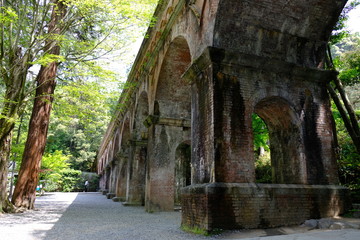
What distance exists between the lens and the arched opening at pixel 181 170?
1350 cm

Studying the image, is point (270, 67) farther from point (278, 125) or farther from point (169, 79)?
point (169, 79)

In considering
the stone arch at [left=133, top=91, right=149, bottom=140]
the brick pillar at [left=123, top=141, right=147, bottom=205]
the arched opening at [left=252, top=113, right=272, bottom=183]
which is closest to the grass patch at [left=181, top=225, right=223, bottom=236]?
the arched opening at [left=252, top=113, right=272, bottom=183]

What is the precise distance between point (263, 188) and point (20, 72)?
27.6 feet

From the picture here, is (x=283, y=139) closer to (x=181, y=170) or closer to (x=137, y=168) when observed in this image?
(x=181, y=170)

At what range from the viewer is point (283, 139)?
7.31 meters

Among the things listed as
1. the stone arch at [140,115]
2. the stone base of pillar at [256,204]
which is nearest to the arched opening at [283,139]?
the stone base of pillar at [256,204]

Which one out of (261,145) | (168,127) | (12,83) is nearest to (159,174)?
(168,127)

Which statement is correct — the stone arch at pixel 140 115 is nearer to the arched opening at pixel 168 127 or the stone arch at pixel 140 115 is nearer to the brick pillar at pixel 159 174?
the arched opening at pixel 168 127

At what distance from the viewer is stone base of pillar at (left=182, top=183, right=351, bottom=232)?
5.31m

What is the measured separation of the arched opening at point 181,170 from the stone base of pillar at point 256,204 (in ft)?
23.7

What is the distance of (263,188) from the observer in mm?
5762

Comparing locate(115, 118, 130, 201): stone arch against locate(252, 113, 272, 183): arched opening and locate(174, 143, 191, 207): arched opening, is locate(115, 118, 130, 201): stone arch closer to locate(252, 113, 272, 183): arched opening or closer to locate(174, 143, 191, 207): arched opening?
locate(174, 143, 191, 207): arched opening

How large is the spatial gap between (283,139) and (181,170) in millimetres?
7301

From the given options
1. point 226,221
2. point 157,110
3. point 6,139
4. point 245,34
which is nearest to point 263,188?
point 226,221
